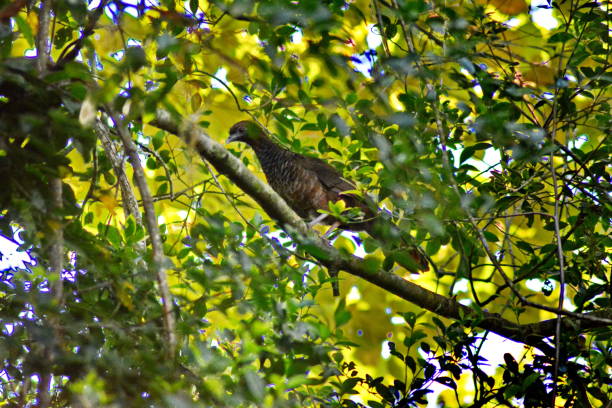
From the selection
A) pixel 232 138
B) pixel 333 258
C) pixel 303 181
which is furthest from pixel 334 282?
pixel 232 138

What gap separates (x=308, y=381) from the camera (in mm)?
1620

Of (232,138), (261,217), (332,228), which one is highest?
(232,138)

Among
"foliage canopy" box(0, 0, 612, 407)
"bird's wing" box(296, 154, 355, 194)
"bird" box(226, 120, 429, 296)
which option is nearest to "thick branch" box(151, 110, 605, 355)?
"foliage canopy" box(0, 0, 612, 407)

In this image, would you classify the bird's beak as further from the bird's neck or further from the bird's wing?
the bird's wing

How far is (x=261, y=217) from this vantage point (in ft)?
8.64

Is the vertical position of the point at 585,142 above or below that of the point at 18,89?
above

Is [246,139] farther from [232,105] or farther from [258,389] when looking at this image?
[258,389]

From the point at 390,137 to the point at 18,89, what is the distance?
63.8 inches

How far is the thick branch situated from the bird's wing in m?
1.38

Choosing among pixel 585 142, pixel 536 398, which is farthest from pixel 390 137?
pixel 536 398

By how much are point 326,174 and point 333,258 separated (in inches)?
90.0

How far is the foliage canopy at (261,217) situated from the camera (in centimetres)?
159

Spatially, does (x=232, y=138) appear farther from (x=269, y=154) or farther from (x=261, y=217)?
(x=261, y=217)

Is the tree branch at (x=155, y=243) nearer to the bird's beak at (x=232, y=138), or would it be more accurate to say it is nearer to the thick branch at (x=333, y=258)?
the thick branch at (x=333, y=258)
